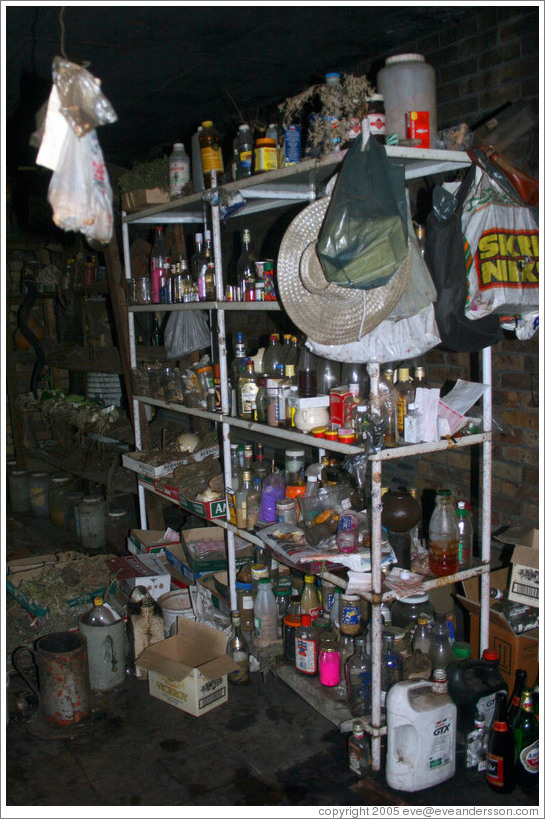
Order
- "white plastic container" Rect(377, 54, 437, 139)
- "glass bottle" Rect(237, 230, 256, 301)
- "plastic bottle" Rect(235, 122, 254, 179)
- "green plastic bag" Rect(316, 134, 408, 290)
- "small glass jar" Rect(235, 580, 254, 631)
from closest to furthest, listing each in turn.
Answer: "green plastic bag" Rect(316, 134, 408, 290), "white plastic container" Rect(377, 54, 437, 139), "plastic bottle" Rect(235, 122, 254, 179), "glass bottle" Rect(237, 230, 256, 301), "small glass jar" Rect(235, 580, 254, 631)

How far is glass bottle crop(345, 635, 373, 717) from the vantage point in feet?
9.68

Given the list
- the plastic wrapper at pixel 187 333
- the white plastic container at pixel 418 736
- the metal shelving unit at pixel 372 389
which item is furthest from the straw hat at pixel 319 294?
the plastic wrapper at pixel 187 333

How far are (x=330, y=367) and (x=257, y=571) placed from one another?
3.82 feet

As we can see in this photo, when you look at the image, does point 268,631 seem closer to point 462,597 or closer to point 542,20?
point 462,597

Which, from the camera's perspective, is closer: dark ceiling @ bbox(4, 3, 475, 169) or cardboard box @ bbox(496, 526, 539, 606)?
cardboard box @ bbox(496, 526, 539, 606)

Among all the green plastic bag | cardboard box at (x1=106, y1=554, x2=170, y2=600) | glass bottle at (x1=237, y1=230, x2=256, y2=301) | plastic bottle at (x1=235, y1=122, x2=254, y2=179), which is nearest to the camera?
the green plastic bag

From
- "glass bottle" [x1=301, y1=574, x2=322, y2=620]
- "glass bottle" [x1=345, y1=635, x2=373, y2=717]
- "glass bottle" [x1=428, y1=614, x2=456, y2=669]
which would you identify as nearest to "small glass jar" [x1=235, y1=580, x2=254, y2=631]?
"glass bottle" [x1=301, y1=574, x2=322, y2=620]

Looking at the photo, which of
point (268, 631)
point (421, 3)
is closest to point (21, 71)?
point (421, 3)

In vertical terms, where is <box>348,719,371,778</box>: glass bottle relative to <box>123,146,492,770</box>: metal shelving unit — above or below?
below

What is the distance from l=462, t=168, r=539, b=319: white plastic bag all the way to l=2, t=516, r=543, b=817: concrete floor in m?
1.91

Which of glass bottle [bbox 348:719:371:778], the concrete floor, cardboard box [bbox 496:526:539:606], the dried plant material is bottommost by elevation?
the concrete floor

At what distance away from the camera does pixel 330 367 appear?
3.25m

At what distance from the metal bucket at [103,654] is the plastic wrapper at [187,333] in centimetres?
182

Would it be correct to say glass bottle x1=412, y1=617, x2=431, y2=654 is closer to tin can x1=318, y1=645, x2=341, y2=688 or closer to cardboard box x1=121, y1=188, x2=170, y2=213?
tin can x1=318, y1=645, x2=341, y2=688
